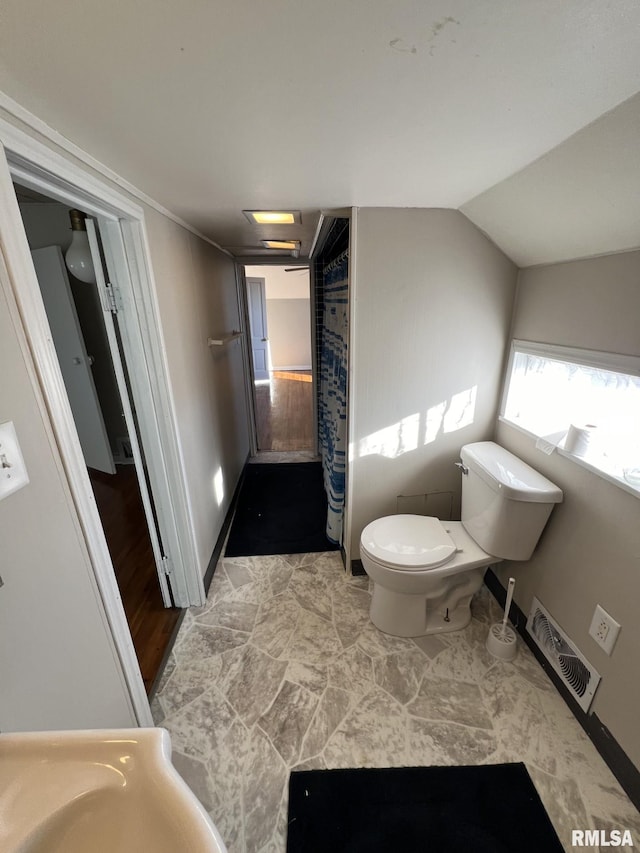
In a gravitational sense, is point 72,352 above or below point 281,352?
above

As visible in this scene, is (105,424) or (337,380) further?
(105,424)

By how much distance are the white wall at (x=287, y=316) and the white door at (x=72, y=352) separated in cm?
409

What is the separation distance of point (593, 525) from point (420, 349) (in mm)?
999

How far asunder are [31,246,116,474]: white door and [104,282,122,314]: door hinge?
57.5 inches

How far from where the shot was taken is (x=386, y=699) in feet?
4.68

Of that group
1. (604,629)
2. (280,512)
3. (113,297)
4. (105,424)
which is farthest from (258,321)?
(604,629)

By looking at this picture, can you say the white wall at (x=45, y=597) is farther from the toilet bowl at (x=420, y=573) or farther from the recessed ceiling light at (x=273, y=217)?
the toilet bowl at (x=420, y=573)

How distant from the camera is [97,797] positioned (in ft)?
1.82

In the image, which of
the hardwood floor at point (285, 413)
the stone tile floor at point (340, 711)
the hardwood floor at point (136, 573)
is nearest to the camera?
the stone tile floor at point (340, 711)

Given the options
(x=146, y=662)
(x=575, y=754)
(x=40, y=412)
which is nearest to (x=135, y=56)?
(x=40, y=412)

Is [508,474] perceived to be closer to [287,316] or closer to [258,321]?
[258,321]

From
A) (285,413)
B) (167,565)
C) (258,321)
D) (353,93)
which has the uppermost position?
(353,93)

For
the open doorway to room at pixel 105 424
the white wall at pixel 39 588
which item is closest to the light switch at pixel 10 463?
the white wall at pixel 39 588

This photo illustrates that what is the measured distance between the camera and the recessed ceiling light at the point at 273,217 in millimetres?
1597
